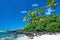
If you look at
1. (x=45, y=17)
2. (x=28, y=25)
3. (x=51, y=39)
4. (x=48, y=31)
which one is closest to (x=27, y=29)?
(x=28, y=25)

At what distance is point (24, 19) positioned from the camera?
120ft

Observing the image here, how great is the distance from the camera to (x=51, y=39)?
21.4 metres

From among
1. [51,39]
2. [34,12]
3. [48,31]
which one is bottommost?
[51,39]

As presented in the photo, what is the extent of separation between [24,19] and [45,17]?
445 centimetres

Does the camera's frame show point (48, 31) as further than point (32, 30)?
No

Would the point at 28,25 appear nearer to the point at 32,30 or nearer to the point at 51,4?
the point at 32,30

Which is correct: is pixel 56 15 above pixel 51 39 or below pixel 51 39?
above

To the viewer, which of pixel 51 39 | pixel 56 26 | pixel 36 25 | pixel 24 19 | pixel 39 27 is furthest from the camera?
pixel 24 19

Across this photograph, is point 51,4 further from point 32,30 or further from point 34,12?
point 32,30

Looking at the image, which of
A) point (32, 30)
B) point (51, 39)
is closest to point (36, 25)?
point (32, 30)

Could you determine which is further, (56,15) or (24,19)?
(24,19)

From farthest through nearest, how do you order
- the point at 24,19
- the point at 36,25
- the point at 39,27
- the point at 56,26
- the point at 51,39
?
1. the point at 24,19
2. the point at 36,25
3. the point at 39,27
4. the point at 56,26
5. the point at 51,39

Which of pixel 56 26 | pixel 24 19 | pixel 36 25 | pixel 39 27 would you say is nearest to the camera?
pixel 56 26

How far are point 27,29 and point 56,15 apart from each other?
16.2 ft
